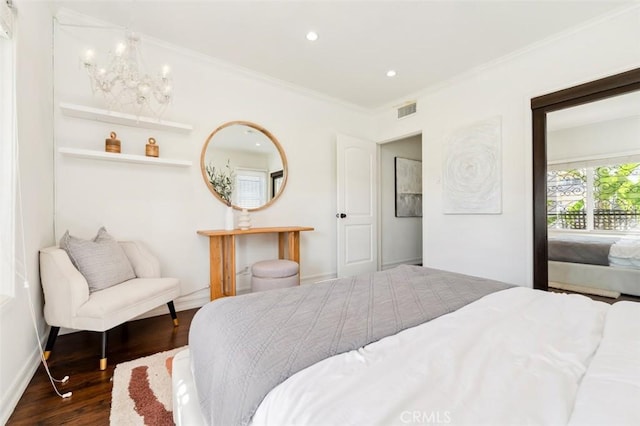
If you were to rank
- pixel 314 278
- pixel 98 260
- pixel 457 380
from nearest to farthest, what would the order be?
1. pixel 457 380
2. pixel 98 260
3. pixel 314 278

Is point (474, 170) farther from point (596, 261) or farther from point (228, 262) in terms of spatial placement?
point (228, 262)

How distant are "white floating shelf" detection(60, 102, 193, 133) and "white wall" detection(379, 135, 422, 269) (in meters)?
3.15

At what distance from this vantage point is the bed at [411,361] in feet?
1.83

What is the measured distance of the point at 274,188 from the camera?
3.49 m

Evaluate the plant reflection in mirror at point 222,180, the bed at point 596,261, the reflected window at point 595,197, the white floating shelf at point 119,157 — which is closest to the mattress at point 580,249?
the bed at point 596,261

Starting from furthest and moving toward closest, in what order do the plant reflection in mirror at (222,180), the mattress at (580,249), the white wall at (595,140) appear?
the plant reflection in mirror at (222,180), the mattress at (580,249), the white wall at (595,140)

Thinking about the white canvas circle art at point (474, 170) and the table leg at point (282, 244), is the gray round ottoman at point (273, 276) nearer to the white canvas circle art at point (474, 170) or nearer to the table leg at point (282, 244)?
the table leg at point (282, 244)

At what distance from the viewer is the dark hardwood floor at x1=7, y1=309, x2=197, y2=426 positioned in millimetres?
1362

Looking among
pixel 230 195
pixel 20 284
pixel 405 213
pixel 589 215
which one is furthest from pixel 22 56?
pixel 405 213

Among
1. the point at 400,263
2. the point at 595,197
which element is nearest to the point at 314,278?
the point at 400,263

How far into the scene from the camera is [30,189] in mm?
1748

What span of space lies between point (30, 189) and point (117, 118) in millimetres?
976

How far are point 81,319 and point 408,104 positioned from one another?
416 cm

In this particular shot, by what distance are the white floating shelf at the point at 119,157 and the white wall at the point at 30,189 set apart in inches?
5.9
